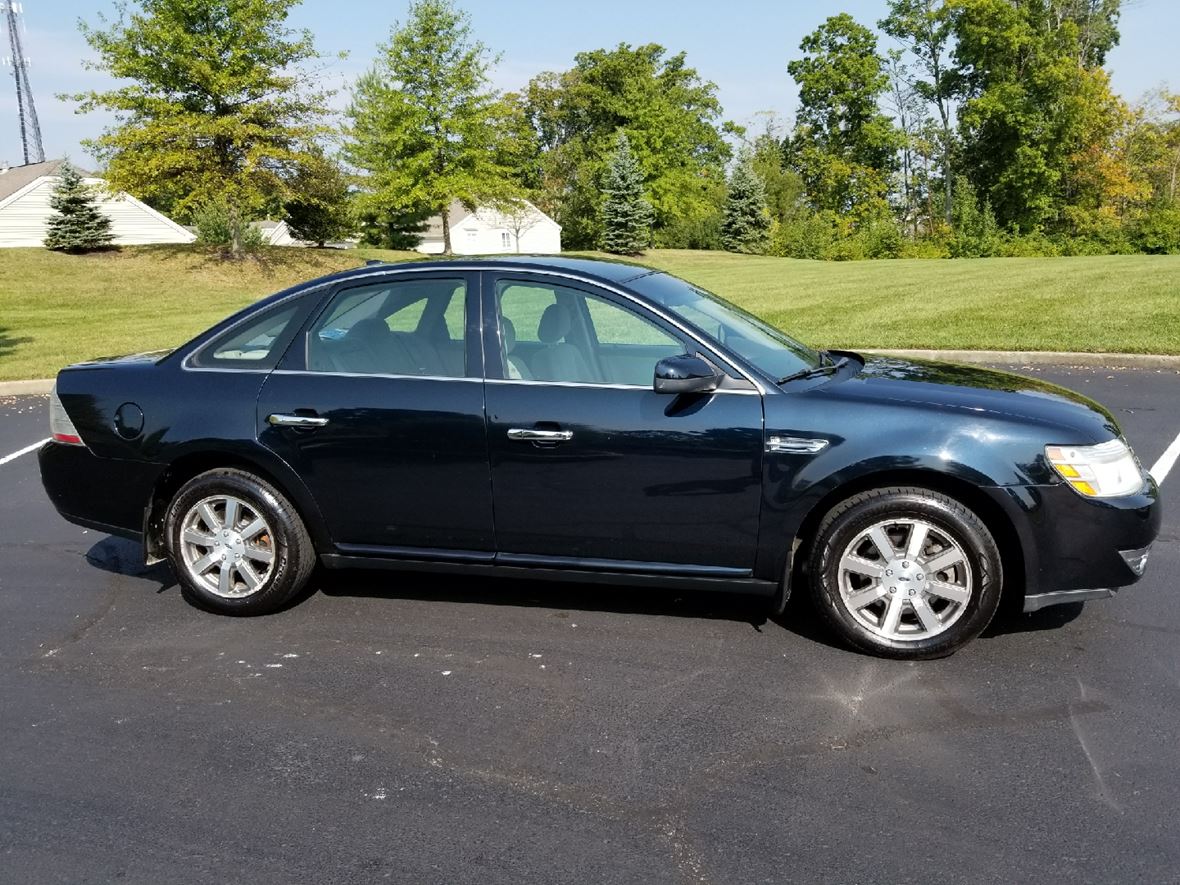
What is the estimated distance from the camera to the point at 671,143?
236 feet

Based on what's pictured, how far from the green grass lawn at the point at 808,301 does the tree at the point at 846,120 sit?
28.9 meters

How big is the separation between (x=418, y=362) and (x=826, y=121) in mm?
64280

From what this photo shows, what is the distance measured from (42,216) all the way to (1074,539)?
47.6m

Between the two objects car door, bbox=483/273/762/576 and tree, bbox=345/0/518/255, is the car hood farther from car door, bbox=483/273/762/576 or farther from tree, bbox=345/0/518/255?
tree, bbox=345/0/518/255

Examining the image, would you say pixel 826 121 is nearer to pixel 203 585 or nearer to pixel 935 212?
pixel 935 212

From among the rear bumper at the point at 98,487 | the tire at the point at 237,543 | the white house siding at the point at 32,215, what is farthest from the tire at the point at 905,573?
the white house siding at the point at 32,215

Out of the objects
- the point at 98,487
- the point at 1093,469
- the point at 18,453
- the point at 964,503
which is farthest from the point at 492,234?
the point at 1093,469

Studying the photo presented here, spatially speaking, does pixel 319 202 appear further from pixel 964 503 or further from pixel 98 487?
pixel 964 503

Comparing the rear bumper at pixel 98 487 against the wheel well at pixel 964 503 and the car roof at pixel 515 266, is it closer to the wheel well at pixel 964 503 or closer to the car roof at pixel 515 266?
the car roof at pixel 515 266

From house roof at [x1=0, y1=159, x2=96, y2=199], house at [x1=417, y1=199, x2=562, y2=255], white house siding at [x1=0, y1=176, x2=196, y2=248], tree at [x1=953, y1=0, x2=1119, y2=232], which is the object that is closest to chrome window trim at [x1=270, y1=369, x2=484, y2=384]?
white house siding at [x1=0, y1=176, x2=196, y2=248]

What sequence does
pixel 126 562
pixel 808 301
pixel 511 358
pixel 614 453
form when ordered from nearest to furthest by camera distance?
pixel 614 453, pixel 511 358, pixel 126 562, pixel 808 301

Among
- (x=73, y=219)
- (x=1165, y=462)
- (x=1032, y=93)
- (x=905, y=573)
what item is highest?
(x=1032, y=93)

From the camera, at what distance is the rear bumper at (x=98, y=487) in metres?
5.04

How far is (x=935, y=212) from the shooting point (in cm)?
6556
